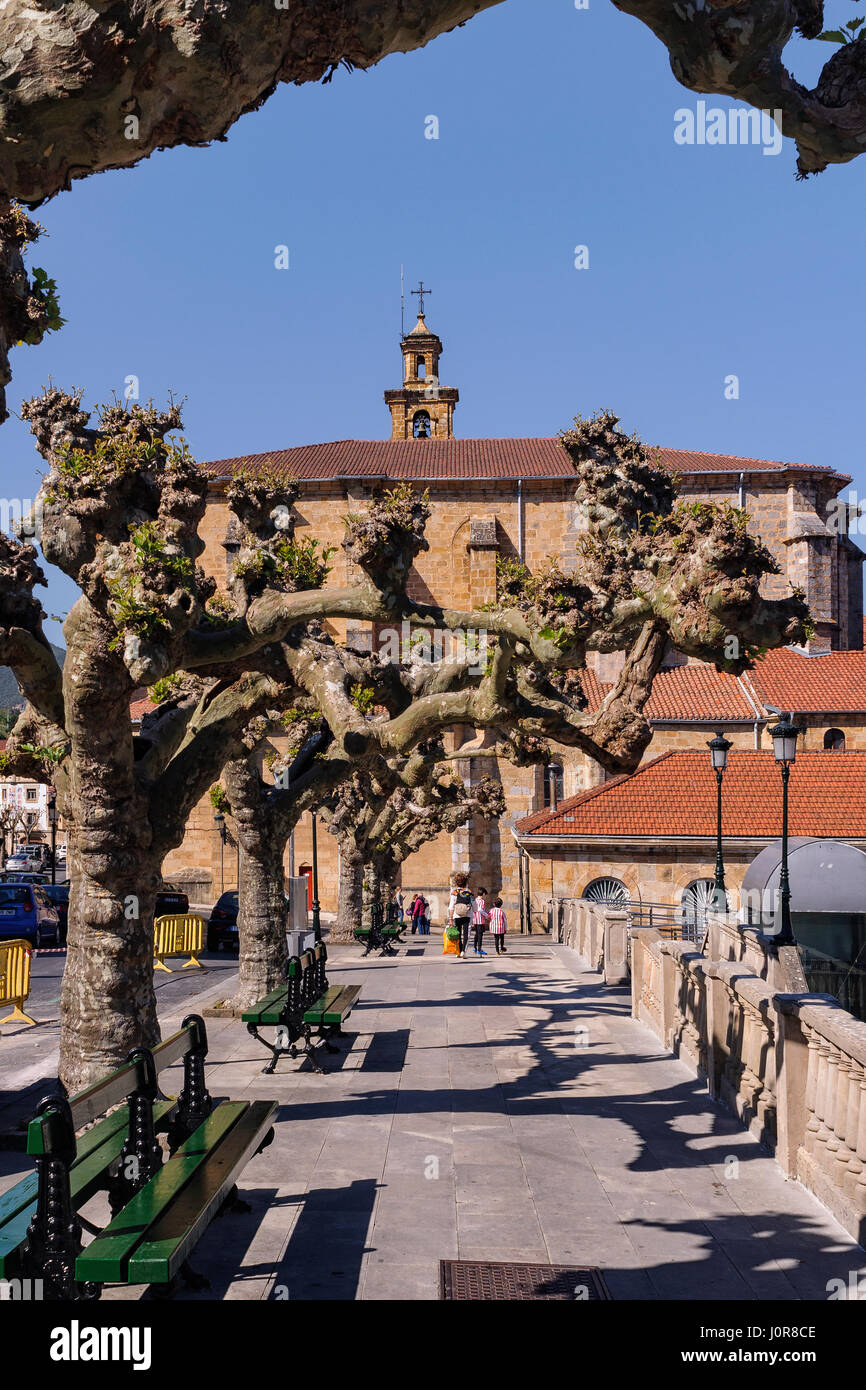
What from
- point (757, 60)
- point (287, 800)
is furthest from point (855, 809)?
point (757, 60)

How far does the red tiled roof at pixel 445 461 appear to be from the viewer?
51906 millimetres

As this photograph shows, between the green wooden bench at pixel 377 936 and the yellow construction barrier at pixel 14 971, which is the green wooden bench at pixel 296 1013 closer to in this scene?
the yellow construction barrier at pixel 14 971

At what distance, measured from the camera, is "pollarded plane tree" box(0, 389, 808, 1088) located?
783 cm

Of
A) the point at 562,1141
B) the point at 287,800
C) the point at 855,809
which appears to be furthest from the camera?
the point at 855,809

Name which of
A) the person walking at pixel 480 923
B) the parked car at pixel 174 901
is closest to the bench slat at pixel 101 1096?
the person walking at pixel 480 923

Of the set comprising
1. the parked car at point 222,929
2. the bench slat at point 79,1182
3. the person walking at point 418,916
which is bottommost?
the person walking at point 418,916

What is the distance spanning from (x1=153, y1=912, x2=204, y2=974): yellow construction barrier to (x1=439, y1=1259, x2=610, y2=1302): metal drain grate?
16332 millimetres

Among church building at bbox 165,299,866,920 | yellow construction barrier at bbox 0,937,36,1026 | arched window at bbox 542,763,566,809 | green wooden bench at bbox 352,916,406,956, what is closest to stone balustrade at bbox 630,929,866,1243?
yellow construction barrier at bbox 0,937,36,1026

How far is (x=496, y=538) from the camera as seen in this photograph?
50.9m

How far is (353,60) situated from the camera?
11.4 ft

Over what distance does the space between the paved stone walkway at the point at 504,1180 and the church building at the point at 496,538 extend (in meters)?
33.9

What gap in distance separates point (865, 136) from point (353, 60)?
1.88 metres

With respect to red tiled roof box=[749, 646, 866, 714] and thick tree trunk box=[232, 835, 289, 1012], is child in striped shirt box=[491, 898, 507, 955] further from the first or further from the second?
red tiled roof box=[749, 646, 866, 714]
